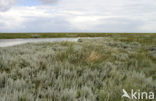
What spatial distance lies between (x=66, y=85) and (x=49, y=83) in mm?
417

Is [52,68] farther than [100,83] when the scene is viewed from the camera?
Yes

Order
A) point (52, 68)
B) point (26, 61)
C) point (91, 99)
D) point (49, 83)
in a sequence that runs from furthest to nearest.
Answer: point (26, 61) → point (52, 68) → point (49, 83) → point (91, 99)

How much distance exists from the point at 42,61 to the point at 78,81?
2120mm

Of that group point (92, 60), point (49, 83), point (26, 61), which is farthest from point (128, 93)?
point (26, 61)

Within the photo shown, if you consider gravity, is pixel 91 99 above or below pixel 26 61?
below

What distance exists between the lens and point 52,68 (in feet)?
13.3

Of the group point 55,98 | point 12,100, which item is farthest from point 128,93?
point 12,100

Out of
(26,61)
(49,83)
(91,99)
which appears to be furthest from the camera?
(26,61)

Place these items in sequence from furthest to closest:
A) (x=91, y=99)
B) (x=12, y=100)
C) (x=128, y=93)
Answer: (x=128, y=93) < (x=91, y=99) < (x=12, y=100)

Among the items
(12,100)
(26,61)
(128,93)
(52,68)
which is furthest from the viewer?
(26,61)

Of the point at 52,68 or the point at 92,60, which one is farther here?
the point at 92,60

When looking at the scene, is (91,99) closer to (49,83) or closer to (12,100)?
(49,83)

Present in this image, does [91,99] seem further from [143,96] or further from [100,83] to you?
[143,96]

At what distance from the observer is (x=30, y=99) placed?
2.19 metres
